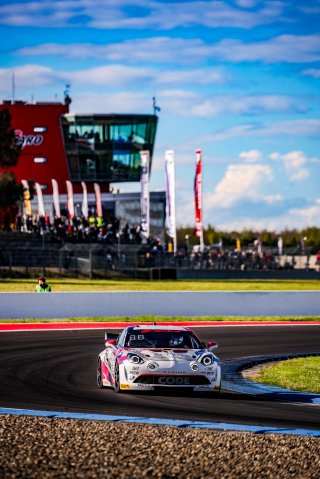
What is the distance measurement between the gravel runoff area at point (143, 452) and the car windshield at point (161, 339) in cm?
369

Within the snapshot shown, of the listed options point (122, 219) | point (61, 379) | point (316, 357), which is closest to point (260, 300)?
point (316, 357)

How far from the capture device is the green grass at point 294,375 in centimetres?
1681

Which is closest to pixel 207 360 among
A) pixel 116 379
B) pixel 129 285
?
pixel 116 379

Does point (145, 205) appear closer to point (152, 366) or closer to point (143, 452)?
point (152, 366)

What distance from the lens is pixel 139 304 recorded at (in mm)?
33281

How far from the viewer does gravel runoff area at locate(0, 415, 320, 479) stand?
30.5 ft

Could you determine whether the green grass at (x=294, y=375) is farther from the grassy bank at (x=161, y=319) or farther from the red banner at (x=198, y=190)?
the red banner at (x=198, y=190)

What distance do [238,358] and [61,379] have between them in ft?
17.7

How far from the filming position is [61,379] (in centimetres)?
1741

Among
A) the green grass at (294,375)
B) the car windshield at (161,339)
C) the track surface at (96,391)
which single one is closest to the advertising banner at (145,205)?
the track surface at (96,391)

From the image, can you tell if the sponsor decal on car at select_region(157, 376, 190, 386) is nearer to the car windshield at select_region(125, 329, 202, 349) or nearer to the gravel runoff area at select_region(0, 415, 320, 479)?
the car windshield at select_region(125, 329, 202, 349)

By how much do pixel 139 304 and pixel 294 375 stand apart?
15.3 metres

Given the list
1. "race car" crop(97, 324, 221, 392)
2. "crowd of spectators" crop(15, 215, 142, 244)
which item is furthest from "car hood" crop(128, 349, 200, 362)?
"crowd of spectators" crop(15, 215, 142, 244)

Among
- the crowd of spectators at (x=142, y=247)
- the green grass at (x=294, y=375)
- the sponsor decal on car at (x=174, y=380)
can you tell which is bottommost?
the green grass at (x=294, y=375)
